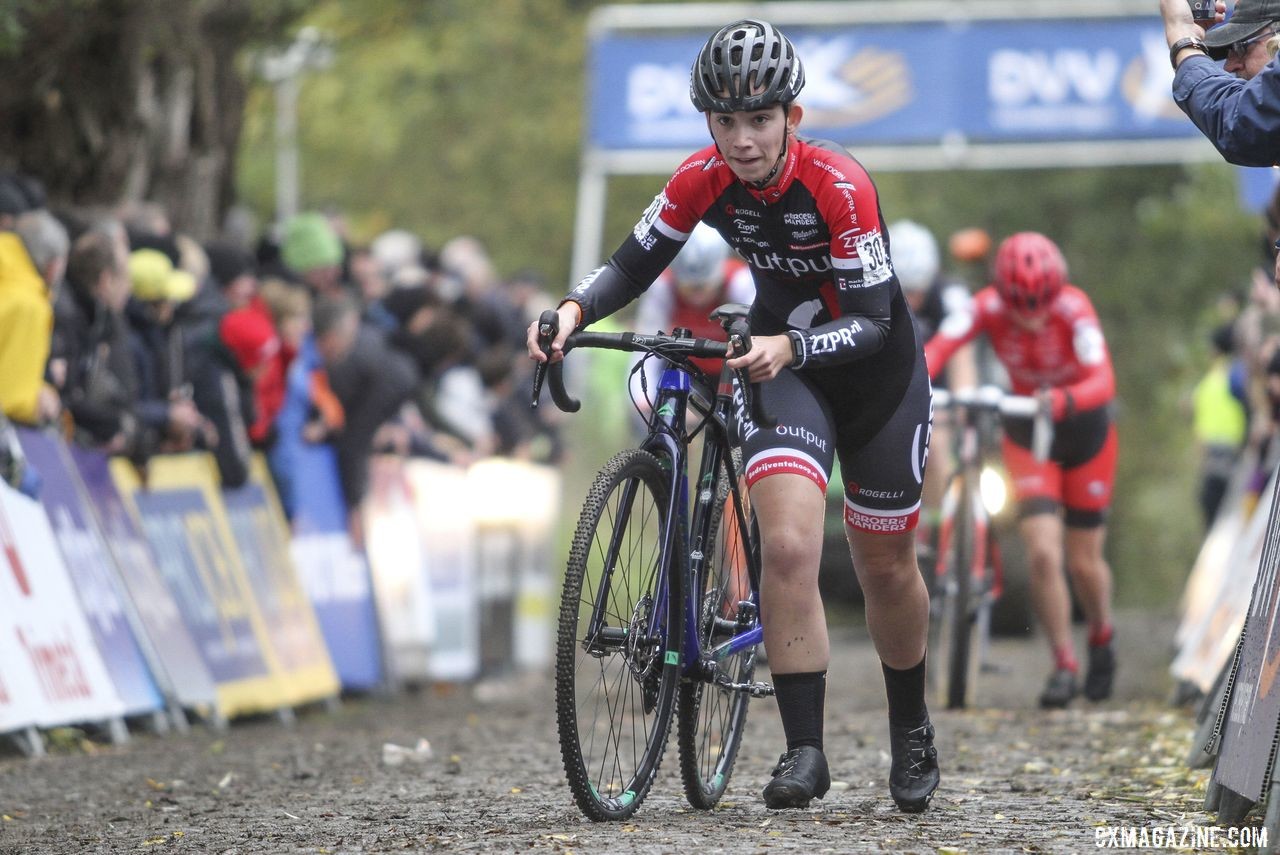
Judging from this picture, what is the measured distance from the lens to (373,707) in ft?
44.1

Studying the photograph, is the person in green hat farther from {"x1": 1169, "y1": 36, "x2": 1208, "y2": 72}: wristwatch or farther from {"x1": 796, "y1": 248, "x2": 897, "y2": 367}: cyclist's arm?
{"x1": 1169, "y1": 36, "x2": 1208, "y2": 72}: wristwatch

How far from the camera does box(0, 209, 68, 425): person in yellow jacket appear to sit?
9500 mm

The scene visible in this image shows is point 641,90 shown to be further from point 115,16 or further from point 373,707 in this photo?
point 373,707

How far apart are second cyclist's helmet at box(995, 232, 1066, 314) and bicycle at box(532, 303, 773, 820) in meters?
4.77

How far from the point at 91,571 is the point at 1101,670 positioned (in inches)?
212

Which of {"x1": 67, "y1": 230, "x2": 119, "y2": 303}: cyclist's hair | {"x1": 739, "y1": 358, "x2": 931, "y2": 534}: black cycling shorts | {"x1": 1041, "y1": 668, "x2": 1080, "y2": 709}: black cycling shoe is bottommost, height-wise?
{"x1": 1041, "y1": 668, "x2": 1080, "y2": 709}: black cycling shoe

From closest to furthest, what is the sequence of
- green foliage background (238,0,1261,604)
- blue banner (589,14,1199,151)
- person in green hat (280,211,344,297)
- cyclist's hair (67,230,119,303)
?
cyclist's hair (67,230,119,303) → person in green hat (280,211,344,297) → blue banner (589,14,1199,151) → green foliage background (238,0,1261,604)

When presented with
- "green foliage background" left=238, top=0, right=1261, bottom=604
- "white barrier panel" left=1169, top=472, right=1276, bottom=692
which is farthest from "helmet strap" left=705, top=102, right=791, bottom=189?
"green foliage background" left=238, top=0, right=1261, bottom=604

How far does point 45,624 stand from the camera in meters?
9.69

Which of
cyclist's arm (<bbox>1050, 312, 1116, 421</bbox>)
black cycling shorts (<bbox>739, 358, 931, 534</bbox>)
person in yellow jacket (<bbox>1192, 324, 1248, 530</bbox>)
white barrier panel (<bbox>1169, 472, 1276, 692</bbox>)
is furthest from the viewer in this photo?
person in yellow jacket (<bbox>1192, 324, 1248, 530</bbox>)

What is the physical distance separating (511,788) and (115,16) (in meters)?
7.82

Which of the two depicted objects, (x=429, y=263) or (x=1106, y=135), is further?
(x=1106, y=135)

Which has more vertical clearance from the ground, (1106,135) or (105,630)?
(1106,135)

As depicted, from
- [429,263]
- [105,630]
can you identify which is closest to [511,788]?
[105,630]
